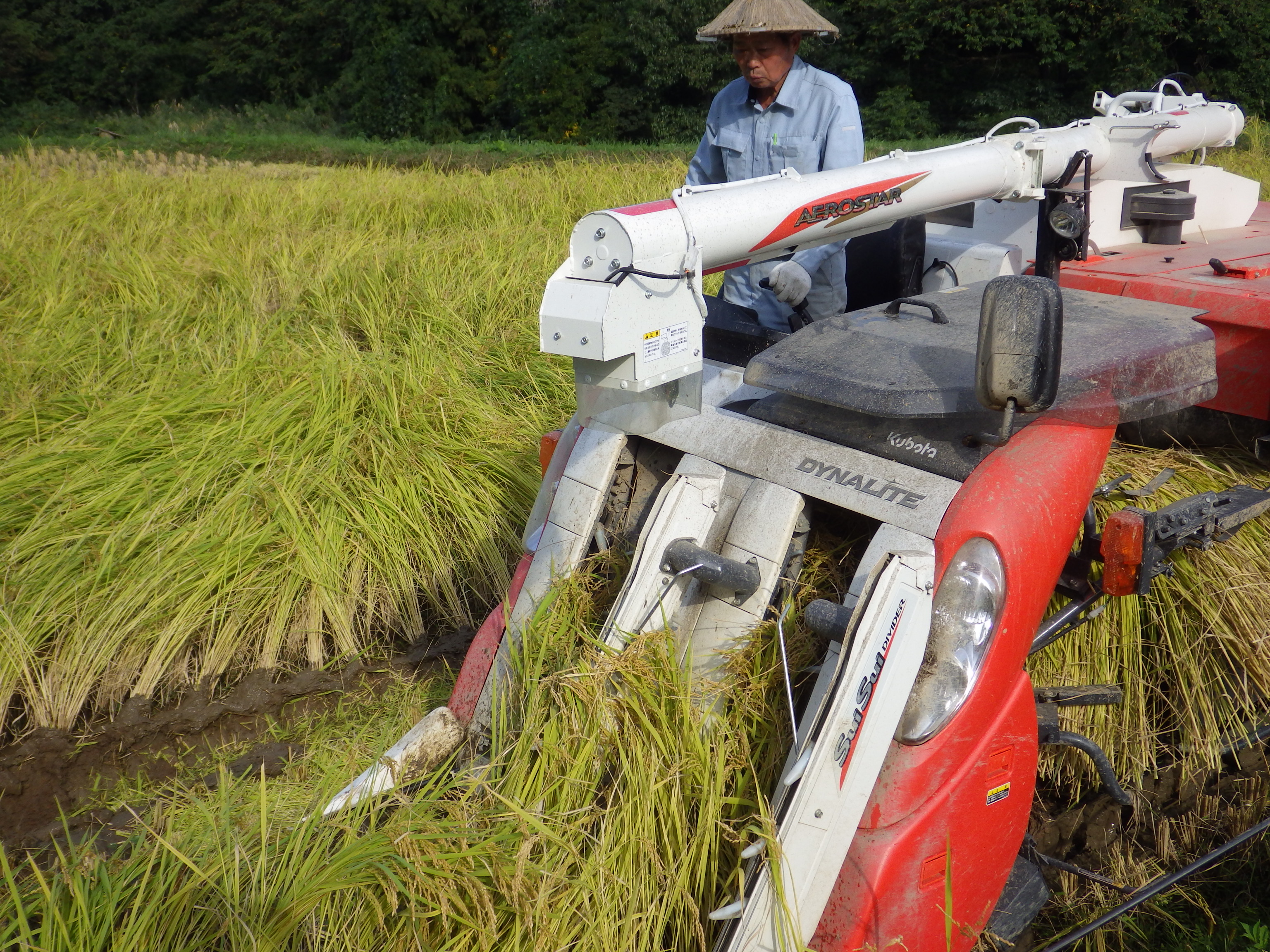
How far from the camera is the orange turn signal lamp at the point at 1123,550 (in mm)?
2088

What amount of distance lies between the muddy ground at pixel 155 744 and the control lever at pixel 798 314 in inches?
63.0

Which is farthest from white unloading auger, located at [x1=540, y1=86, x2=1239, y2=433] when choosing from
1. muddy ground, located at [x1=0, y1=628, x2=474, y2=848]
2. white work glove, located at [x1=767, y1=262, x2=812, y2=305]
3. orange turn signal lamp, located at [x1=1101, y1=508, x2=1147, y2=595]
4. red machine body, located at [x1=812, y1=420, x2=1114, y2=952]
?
muddy ground, located at [x1=0, y1=628, x2=474, y2=848]

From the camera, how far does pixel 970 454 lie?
2035mm

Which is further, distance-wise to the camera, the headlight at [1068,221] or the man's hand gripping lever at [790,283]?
the headlight at [1068,221]

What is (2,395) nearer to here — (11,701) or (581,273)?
(11,701)

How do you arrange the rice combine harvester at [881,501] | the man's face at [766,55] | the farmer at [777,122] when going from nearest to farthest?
the rice combine harvester at [881,501] < the farmer at [777,122] < the man's face at [766,55]

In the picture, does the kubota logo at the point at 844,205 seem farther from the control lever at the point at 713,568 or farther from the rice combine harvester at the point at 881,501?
the control lever at the point at 713,568

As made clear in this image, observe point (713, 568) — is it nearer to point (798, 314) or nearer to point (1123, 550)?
point (1123, 550)

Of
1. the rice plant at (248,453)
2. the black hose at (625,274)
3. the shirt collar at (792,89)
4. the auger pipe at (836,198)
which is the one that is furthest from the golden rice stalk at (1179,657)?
the rice plant at (248,453)

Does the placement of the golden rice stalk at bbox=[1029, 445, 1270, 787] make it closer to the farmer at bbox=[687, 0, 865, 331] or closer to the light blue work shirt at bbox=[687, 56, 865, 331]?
the light blue work shirt at bbox=[687, 56, 865, 331]

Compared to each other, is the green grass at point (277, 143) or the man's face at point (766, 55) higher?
the man's face at point (766, 55)

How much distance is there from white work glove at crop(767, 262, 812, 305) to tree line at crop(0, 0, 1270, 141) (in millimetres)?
20437

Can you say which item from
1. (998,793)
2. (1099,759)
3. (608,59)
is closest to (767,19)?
(1099,759)

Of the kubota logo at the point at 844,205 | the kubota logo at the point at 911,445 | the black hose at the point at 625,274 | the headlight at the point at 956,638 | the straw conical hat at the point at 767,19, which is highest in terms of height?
the straw conical hat at the point at 767,19
